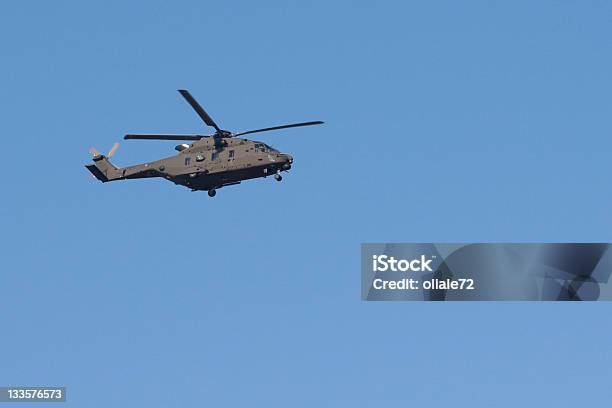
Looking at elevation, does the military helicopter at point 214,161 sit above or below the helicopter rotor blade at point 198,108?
below

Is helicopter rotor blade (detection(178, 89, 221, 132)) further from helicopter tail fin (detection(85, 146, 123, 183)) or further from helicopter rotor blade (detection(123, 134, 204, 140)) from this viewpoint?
helicopter tail fin (detection(85, 146, 123, 183))

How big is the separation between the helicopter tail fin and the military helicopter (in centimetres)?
291

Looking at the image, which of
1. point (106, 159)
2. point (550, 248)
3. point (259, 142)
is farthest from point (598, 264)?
point (106, 159)

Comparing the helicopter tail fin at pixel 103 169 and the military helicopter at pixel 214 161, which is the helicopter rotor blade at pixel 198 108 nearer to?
the military helicopter at pixel 214 161

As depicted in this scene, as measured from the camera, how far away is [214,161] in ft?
347

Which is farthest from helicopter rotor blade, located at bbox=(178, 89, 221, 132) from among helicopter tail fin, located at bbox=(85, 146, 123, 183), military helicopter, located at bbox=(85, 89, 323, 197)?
helicopter tail fin, located at bbox=(85, 146, 123, 183)

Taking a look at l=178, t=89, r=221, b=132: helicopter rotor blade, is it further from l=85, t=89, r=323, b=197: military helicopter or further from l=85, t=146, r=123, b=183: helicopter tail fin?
l=85, t=146, r=123, b=183: helicopter tail fin

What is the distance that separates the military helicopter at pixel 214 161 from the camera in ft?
342

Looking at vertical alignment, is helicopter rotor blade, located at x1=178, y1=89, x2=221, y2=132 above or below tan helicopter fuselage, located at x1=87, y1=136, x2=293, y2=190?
above

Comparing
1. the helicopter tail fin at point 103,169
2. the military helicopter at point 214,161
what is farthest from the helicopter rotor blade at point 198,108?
the helicopter tail fin at point 103,169

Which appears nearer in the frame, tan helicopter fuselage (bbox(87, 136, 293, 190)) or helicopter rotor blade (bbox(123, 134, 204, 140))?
tan helicopter fuselage (bbox(87, 136, 293, 190))

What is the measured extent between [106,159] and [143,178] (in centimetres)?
501

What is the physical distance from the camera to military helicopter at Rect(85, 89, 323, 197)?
4104 inches

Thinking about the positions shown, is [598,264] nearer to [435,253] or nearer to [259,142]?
[435,253]
